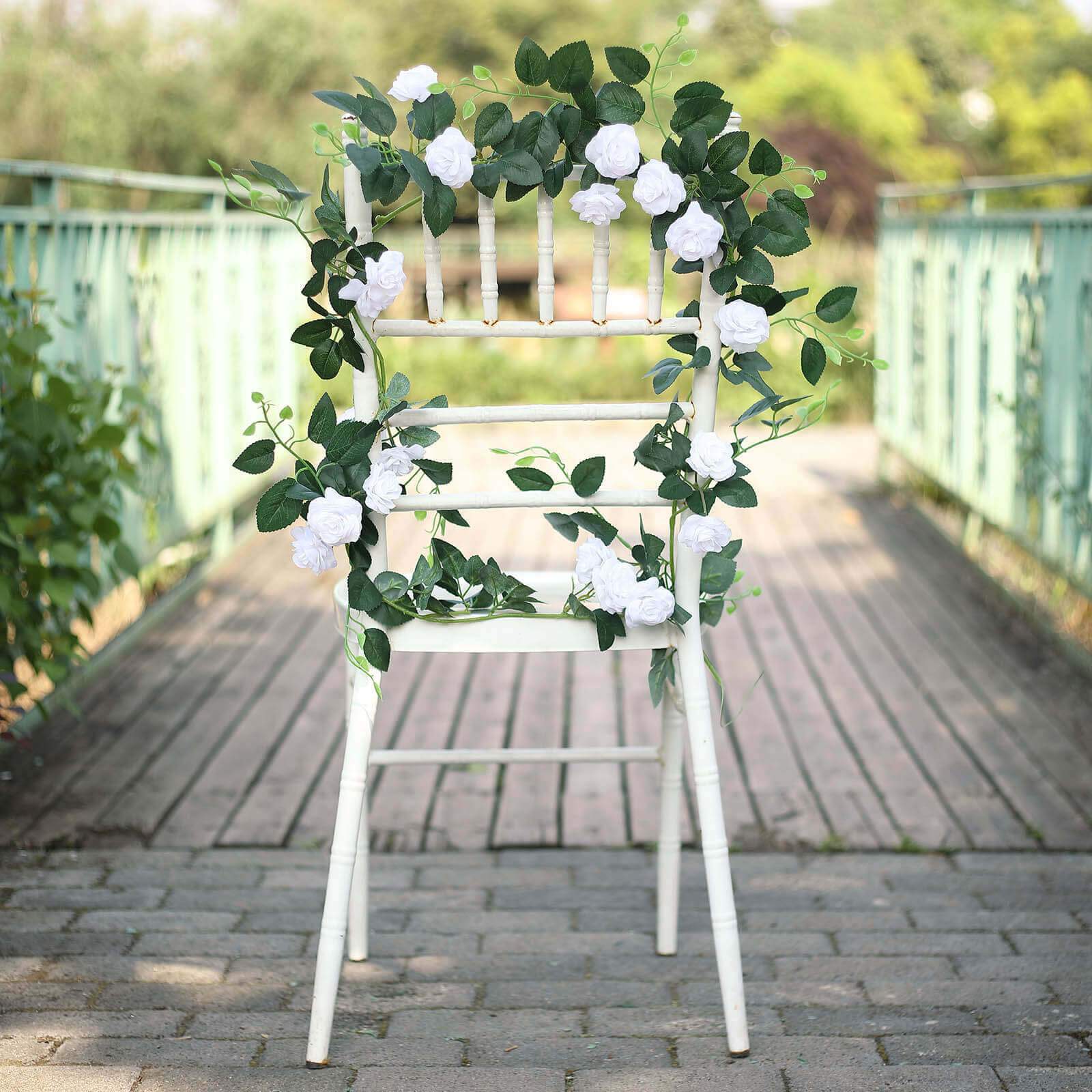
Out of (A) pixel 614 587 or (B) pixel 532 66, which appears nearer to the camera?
(B) pixel 532 66

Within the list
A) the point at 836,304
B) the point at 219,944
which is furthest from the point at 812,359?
the point at 219,944

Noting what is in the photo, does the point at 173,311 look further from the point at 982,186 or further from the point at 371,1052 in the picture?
the point at 371,1052

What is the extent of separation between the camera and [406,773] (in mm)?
3080

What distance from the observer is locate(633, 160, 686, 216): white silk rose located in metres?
1.69

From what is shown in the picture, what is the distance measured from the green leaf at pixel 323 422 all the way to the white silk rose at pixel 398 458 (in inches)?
2.8

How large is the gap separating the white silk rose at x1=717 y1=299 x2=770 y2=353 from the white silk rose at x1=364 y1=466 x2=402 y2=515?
0.46 metres

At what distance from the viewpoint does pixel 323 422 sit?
1.79m

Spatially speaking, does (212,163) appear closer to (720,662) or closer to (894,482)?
(720,662)

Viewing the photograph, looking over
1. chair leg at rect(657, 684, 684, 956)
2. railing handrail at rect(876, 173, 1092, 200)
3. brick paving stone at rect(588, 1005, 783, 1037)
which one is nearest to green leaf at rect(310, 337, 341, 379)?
chair leg at rect(657, 684, 684, 956)

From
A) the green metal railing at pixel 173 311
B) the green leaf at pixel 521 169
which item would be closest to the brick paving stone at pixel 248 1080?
the green leaf at pixel 521 169

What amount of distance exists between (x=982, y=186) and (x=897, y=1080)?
352cm

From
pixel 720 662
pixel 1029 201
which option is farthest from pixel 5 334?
pixel 1029 201

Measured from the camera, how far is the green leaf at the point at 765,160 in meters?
1.67

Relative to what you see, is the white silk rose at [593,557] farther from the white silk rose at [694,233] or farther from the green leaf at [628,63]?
the green leaf at [628,63]
